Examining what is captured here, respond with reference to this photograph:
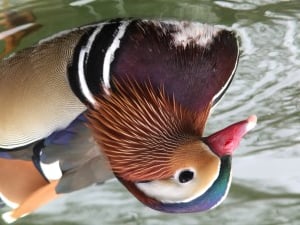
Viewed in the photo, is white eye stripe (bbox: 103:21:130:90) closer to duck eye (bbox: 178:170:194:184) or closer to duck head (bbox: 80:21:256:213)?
duck head (bbox: 80:21:256:213)

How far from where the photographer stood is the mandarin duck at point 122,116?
47.2 inches

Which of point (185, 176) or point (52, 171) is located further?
point (52, 171)

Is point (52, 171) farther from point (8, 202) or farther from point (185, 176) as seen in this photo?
point (185, 176)

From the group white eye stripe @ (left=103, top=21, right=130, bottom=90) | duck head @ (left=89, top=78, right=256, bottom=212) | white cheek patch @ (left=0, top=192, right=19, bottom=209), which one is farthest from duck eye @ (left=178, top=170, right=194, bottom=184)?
white cheek patch @ (left=0, top=192, right=19, bottom=209)

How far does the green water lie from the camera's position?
135 cm

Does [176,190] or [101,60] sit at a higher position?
[101,60]

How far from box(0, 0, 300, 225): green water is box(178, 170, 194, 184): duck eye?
0.68 ft

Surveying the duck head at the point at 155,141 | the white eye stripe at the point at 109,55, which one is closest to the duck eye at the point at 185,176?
the duck head at the point at 155,141

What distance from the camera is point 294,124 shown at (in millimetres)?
1492

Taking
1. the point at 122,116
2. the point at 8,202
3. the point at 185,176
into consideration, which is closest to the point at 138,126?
the point at 122,116

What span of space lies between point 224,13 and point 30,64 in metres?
0.58

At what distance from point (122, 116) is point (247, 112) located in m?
0.37

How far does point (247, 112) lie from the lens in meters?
1.51

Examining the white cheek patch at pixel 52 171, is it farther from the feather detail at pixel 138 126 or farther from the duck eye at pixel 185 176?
the duck eye at pixel 185 176
